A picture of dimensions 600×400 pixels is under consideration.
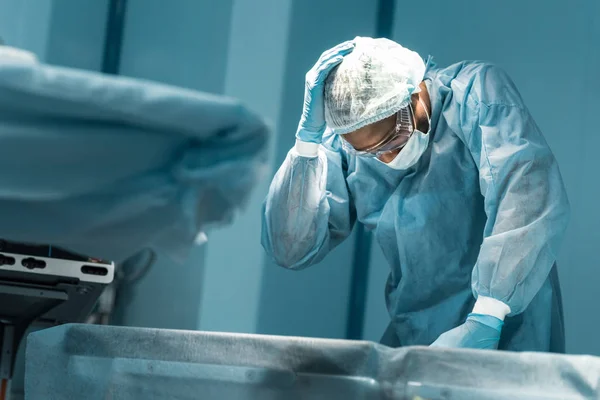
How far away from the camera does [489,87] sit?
1557 millimetres

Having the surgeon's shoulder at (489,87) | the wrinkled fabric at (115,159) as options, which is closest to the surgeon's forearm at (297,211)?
the surgeon's shoulder at (489,87)

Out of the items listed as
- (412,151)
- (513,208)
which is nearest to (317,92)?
(412,151)

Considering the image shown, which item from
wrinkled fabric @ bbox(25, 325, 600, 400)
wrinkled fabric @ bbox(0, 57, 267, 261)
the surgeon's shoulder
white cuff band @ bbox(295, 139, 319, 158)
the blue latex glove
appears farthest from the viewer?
white cuff band @ bbox(295, 139, 319, 158)

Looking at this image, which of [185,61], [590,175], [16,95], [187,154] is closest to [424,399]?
[187,154]

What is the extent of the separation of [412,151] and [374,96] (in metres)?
0.14

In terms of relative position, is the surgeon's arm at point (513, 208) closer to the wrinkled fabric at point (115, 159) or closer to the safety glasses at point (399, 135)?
the safety glasses at point (399, 135)

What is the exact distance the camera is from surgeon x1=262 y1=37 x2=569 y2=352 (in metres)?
1.45

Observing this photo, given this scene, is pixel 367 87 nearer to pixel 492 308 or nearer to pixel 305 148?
pixel 305 148

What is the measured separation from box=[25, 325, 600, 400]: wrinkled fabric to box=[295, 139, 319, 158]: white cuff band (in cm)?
79

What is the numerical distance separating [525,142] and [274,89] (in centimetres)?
93

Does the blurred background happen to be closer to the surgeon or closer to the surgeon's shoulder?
the surgeon

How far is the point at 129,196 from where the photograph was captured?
71cm

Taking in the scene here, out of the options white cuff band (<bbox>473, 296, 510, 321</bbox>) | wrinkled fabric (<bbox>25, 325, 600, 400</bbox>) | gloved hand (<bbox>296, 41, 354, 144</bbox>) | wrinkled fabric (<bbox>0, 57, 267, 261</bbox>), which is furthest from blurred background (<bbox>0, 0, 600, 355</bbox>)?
wrinkled fabric (<bbox>0, 57, 267, 261</bbox>)

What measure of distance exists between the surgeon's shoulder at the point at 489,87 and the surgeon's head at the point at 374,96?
93mm
